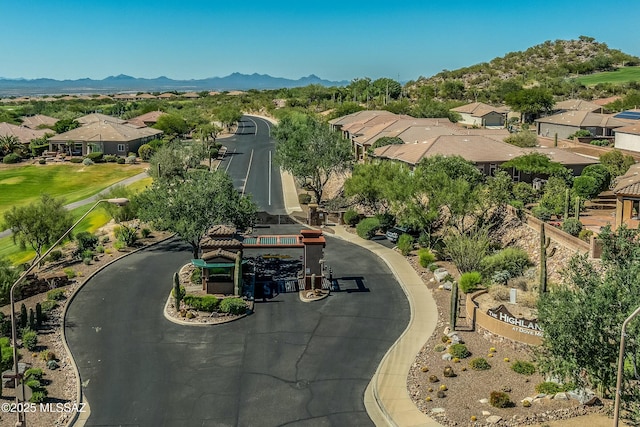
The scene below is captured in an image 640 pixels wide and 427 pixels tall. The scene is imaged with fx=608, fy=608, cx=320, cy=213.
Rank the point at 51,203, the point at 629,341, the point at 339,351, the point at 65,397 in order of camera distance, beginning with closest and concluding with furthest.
Answer: 1. the point at 629,341
2. the point at 65,397
3. the point at 339,351
4. the point at 51,203

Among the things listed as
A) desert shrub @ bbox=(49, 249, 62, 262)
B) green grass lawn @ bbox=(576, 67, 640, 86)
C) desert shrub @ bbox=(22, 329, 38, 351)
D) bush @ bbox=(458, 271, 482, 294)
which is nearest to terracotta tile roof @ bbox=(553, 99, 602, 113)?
green grass lawn @ bbox=(576, 67, 640, 86)

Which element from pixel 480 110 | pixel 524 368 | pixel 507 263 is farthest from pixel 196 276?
pixel 480 110

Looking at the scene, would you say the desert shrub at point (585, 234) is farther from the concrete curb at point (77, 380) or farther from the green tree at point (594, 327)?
the concrete curb at point (77, 380)

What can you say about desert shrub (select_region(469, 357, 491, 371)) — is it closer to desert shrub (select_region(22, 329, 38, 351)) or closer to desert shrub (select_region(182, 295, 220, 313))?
desert shrub (select_region(182, 295, 220, 313))

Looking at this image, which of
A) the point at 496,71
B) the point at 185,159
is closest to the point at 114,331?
the point at 185,159

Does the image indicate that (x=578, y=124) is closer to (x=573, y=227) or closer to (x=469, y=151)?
(x=469, y=151)

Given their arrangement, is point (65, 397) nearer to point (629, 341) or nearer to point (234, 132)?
point (629, 341)
